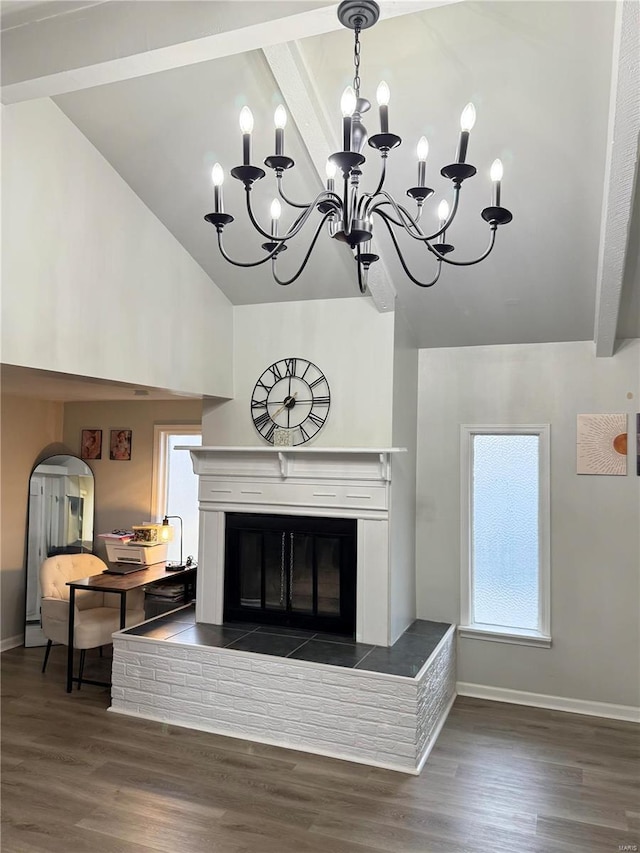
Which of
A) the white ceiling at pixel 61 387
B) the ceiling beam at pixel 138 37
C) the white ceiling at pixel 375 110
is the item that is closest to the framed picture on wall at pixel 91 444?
the white ceiling at pixel 61 387

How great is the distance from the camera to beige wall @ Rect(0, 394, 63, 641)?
542 centimetres

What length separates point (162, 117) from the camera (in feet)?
9.93

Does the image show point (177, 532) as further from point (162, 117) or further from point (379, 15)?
point (379, 15)

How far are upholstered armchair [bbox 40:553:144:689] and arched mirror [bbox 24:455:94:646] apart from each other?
648 millimetres

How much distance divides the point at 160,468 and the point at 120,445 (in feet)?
1.60

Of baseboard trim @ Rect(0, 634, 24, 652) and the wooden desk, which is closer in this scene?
the wooden desk

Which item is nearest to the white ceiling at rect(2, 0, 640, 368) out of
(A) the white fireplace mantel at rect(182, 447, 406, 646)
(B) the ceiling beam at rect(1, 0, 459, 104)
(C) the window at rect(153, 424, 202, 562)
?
(B) the ceiling beam at rect(1, 0, 459, 104)

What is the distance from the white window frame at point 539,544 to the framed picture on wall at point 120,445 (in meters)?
3.17

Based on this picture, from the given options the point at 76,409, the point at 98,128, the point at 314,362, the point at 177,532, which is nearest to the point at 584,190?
the point at 314,362

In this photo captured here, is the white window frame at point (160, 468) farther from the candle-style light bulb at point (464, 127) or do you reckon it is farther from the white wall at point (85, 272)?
the candle-style light bulb at point (464, 127)

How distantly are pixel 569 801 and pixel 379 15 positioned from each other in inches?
136

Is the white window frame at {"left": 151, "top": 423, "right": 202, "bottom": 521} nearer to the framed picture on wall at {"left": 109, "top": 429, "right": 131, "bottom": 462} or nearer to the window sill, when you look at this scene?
the framed picture on wall at {"left": 109, "top": 429, "right": 131, "bottom": 462}

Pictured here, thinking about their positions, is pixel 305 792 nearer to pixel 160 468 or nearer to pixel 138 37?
pixel 138 37

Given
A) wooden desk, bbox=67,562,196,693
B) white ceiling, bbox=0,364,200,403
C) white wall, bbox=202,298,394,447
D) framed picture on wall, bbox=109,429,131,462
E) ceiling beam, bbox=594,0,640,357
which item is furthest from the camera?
framed picture on wall, bbox=109,429,131,462
